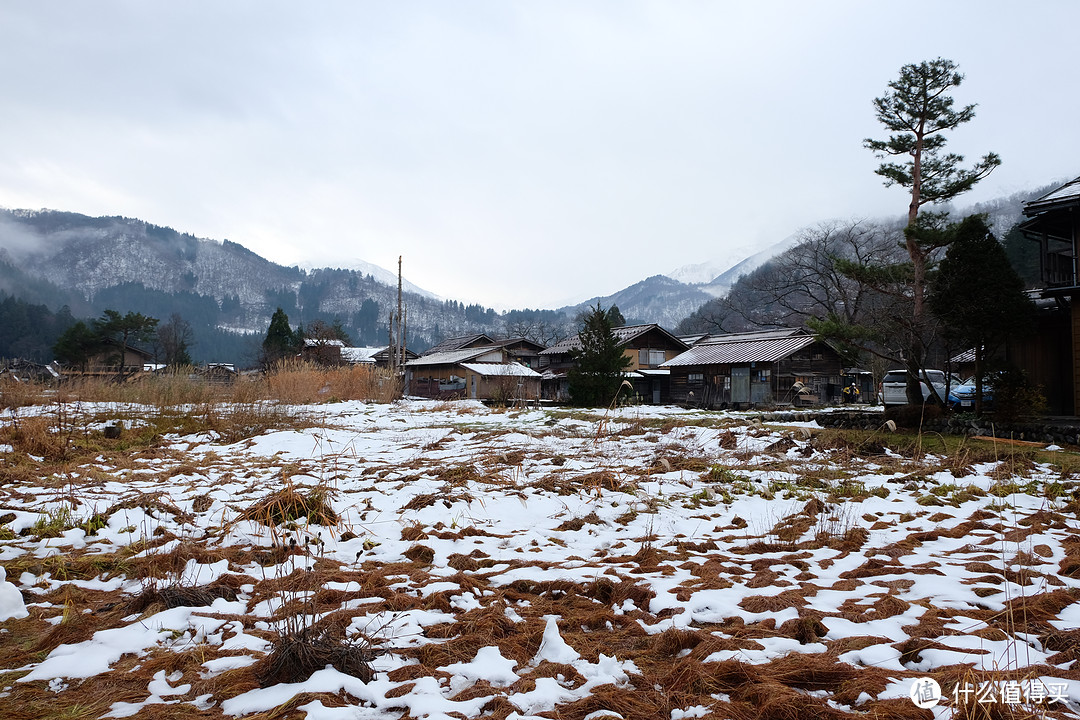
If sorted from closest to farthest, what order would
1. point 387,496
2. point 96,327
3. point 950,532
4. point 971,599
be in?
point 971,599 → point 950,532 → point 387,496 → point 96,327

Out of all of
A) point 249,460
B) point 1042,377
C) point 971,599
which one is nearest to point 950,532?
point 971,599

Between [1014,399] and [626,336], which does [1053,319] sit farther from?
[626,336]

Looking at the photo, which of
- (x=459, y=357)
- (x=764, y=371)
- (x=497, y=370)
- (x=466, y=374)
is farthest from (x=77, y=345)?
(x=764, y=371)

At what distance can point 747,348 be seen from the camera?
3188 centimetres

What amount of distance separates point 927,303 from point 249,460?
13511 mm

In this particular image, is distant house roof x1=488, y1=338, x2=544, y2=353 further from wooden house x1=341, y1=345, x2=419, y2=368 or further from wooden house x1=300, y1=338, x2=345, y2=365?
wooden house x1=341, y1=345, x2=419, y2=368

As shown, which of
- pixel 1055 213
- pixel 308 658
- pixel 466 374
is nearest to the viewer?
pixel 308 658

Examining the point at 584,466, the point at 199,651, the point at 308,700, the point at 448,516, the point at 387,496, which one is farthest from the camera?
the point at 584,466

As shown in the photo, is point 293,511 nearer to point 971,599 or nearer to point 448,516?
point 448,516

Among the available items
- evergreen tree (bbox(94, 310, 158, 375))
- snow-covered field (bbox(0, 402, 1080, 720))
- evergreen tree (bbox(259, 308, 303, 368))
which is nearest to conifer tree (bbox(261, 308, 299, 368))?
evergreen tree (bbox(259, 308, 303, 368))

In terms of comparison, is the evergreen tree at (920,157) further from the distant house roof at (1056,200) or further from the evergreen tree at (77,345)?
the evergreen tree at (77,345)

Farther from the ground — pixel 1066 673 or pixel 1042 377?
pixel 1042 377

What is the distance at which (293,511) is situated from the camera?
4738mm

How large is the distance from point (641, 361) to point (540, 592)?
1510 inches
